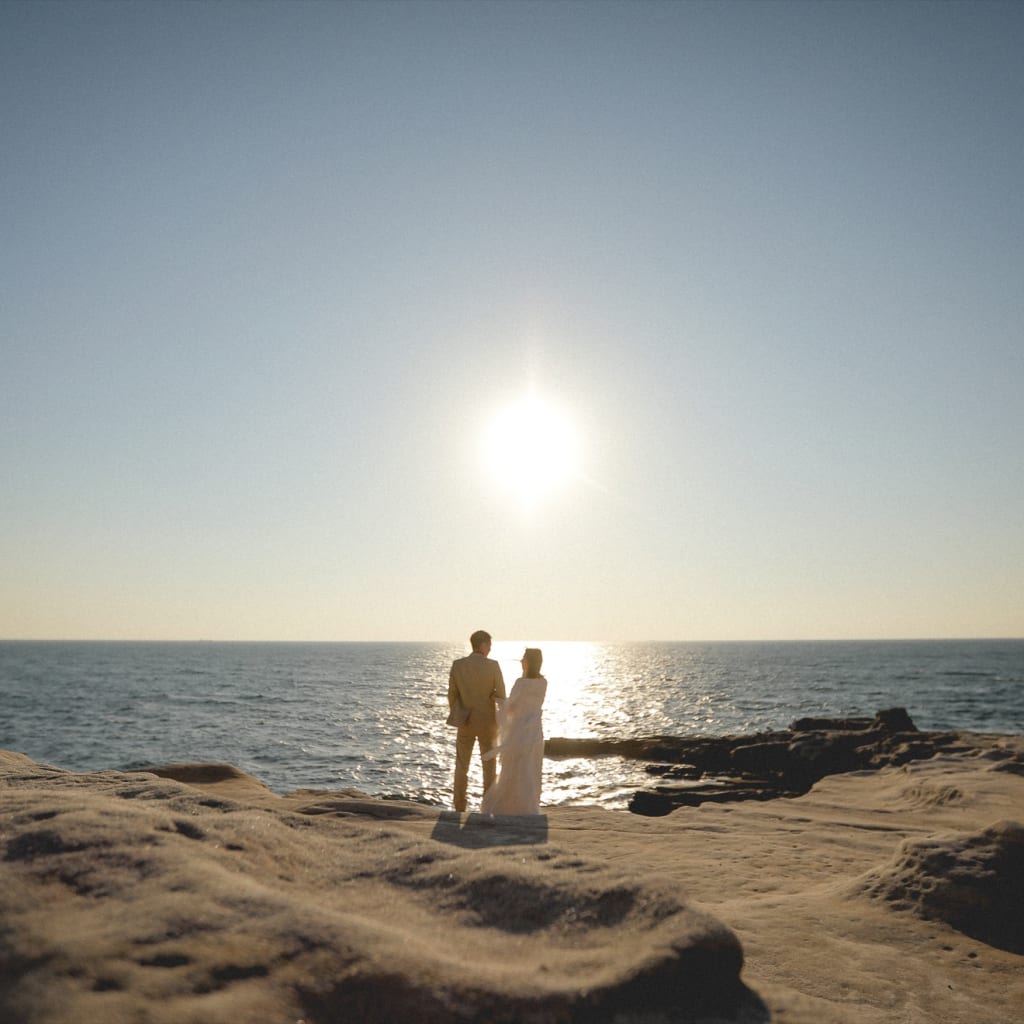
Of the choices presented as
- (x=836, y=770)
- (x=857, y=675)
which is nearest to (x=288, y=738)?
(x=836, y=770)

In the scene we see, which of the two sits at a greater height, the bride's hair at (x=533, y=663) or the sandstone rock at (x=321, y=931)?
the bride's hair at (x=533, y=663)

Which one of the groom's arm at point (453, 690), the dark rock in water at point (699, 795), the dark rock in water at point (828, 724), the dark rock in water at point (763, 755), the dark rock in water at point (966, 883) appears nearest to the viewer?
the dark rock in water at point (966, 883)

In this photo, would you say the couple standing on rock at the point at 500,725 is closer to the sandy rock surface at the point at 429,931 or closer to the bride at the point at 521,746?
the bride at the point at 521,746

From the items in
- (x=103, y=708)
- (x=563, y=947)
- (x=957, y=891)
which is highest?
(x=563, y=947)

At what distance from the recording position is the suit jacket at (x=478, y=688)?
8336mm

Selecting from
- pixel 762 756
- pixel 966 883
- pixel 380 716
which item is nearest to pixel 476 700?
pixel 966 883

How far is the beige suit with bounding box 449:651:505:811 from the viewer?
8.34m

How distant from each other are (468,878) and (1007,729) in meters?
37.7

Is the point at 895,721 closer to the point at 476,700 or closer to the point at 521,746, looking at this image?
the point at 521,746

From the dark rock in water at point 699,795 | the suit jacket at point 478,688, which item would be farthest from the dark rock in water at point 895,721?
the suit jacket at point 478,688

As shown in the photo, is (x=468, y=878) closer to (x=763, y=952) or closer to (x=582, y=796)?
(x=763, y=952)

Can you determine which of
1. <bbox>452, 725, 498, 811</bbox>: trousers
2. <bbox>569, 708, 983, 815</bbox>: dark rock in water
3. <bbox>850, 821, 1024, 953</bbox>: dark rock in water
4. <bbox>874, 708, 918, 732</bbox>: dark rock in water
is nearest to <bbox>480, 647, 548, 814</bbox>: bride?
<bbox>452, 725, 498, 811</bbox>: trousers

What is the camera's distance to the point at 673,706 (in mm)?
45125

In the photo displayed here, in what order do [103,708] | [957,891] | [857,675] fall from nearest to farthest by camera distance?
[957,891], [103,708], [857,675]
